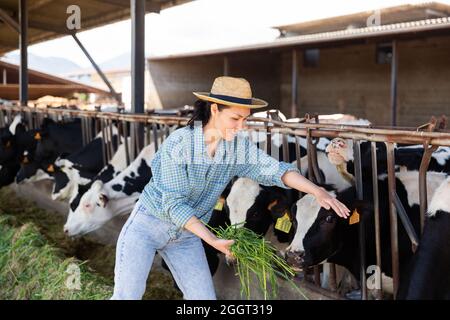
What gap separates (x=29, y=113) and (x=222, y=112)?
684cm

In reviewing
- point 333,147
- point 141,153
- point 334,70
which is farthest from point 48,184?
point 334,70

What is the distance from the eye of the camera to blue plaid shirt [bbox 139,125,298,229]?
2.72 metres

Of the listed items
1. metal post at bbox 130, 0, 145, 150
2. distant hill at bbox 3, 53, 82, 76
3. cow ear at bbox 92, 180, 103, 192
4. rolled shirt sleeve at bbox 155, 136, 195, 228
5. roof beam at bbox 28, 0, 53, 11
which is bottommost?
cow ear at bbox 92, 180, 103, 192

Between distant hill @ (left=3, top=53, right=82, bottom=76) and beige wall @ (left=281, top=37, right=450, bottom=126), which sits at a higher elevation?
distant hill @ (left=3, top=53, right=82, bottom=76)

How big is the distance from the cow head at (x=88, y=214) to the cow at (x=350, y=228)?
99.8 inches

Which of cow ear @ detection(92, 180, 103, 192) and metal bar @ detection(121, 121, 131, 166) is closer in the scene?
cow ear @ detection(92, 180, 103, 192)

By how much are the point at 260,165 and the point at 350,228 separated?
1.12 metres

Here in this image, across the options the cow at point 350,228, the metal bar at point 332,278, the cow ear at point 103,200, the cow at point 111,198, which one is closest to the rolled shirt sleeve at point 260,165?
the cow at point 350,228

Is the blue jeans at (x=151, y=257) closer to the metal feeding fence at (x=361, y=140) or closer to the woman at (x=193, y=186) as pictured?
the woman at (x=193, y=186)

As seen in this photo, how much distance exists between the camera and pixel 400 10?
1677 centimetres

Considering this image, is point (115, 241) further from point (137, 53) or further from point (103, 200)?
point (137, 53)

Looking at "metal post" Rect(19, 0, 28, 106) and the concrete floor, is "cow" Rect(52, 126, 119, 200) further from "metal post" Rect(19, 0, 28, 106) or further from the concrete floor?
"metal post" Rect(19, 0, 28, 106)

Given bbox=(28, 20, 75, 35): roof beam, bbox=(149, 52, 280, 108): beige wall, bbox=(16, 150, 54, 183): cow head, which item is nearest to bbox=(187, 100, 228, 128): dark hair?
bbox=(16, 150, 54, 183): cow head

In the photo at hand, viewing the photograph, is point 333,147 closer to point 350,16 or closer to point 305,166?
point 305,166
